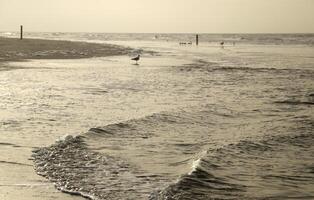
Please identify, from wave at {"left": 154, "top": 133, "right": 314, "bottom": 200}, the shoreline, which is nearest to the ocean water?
wave at {"left": 154, "top": 133, "right": 314, "bottom": 200}

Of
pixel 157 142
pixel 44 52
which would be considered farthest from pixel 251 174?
pixel 44 52

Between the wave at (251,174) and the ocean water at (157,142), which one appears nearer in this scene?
the wave at (251,174)

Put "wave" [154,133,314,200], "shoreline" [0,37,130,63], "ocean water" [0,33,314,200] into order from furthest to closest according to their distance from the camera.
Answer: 1. "shoreline" [0,37,130,63]
2. "ocean water" [0,33,314,200]
3. "wave" [154,133,314,200]

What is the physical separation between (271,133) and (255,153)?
1784mm

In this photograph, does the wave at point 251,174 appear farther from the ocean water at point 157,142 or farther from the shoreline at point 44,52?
the shoreline at point 44,52

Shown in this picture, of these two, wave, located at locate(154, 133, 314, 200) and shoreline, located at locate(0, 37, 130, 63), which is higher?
shoreline, located at locate(0, 37, 130, 63)

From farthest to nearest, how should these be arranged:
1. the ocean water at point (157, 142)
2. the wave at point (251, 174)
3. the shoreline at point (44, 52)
Answer: the shoreline at point (44, 52) < the ocean water at point (157, 142) < the wave at point (251, 174)

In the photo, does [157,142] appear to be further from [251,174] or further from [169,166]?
[251,174]

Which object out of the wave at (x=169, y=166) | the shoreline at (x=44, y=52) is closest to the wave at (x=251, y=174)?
the wave at (x=169, y=166)

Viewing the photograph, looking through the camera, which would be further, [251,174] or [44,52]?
[44,52]

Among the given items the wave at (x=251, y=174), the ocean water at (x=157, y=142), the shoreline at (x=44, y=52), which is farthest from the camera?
the shoreline at (x=44, y=52)

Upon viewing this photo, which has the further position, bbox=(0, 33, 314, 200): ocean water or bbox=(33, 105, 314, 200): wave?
bbox=(0, 33, 314, 200): ocean water

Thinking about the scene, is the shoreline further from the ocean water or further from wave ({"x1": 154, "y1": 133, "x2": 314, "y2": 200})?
wave ({"x1": 154, "y1": 133, "x2": 314, "y2": 200})

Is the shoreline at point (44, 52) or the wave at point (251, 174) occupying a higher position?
the shoreline at point (44, 52)
